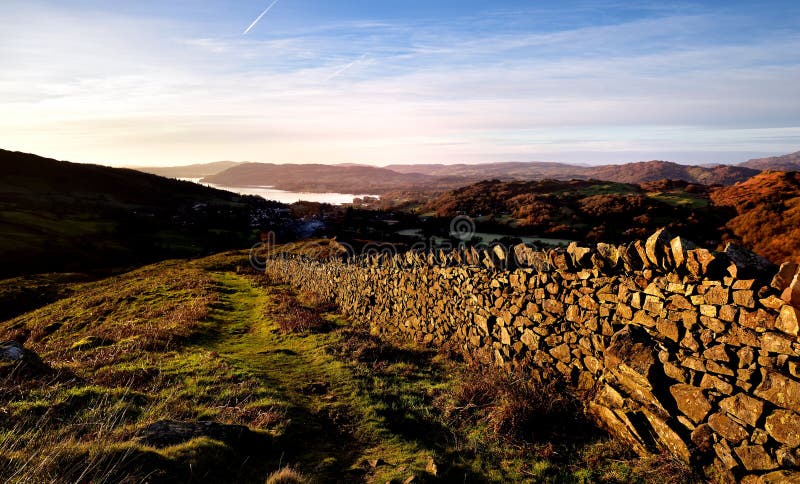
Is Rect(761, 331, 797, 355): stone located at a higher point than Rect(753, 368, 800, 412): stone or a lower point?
higher

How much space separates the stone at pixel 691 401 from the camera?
182 inches

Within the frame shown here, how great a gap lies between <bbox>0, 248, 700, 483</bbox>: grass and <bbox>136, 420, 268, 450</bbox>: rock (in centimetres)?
4

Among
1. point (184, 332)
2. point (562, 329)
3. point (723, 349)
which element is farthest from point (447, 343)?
point (184, 332)

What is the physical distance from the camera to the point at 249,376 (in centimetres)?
852

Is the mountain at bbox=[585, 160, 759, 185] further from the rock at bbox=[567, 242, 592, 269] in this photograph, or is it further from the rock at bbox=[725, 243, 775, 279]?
the rock at bbox=[725, 243, 775, 279]

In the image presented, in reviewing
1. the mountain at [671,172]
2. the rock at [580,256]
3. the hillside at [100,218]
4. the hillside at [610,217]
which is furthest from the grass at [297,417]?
the mountain at [671,172]

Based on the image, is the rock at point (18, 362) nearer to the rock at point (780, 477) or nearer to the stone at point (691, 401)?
the stone at point (691, 401)

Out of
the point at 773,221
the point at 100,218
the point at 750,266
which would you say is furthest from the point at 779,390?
the point at 100,218

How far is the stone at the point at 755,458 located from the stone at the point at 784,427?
0.22 meters

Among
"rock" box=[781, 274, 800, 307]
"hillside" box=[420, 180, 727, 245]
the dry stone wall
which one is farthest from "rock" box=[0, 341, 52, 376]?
"hillside" box=[420, 180, 727, 245]

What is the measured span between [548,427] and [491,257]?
366cm

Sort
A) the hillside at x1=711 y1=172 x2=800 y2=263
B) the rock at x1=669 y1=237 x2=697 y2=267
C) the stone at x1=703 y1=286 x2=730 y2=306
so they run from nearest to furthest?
the stone at x1=703 y1=286 x2=730 y2=306 < the rock at x1=669 y1=237 x2=697 y2=267 < the hillside at x1=711 y1=172 x2=800 y2=263

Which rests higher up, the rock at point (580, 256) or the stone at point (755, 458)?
the rock at point (580, 256)

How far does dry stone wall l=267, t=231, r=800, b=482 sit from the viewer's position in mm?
4051
